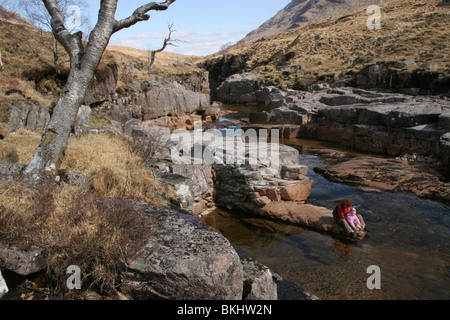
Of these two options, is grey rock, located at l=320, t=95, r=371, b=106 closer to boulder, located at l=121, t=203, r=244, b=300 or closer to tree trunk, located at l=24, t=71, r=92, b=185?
tree trunk, located at l=24, t=71, r=92, b=185

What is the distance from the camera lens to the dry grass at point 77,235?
3074mm

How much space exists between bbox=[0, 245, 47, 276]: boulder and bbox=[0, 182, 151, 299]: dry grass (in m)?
0.09

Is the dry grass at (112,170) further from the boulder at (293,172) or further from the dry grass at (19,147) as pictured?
the boulder at (293,172)

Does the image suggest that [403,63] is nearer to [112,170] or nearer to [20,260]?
[112,170]

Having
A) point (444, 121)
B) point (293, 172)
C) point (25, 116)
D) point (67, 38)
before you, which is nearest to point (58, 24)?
point (67, 38)

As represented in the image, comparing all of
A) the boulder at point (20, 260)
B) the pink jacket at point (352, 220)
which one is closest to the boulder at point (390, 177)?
the pink jacket at point (352, 220)

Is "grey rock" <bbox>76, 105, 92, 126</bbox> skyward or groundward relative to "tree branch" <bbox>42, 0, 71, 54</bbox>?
groundward

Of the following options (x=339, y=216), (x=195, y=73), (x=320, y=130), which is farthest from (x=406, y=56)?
(x=339, y=216)

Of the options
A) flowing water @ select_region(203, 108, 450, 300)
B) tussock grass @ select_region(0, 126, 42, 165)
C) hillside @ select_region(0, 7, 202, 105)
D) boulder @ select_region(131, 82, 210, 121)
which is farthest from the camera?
boulder @ select_region(131, 82, 210, 121)

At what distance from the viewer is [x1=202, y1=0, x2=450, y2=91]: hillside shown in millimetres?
24281

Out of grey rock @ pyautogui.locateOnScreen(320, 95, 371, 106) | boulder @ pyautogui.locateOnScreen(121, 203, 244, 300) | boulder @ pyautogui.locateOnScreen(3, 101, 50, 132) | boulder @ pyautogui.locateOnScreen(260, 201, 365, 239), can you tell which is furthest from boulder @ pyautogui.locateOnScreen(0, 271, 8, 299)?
grey rock @ pyautogui.locateOnScreen(320, 95, 371, 106)

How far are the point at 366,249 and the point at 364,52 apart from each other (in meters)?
36.7

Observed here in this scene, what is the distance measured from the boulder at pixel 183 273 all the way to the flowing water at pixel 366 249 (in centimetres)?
210

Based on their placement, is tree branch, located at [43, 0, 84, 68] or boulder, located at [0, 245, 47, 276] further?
tree branch, located at [43, 0, 84, 68]
